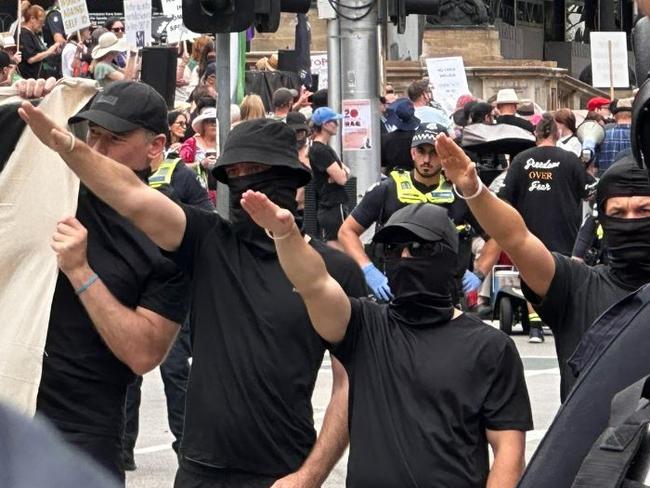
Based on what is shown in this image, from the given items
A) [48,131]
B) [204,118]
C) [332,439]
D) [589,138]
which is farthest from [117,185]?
[589,138]

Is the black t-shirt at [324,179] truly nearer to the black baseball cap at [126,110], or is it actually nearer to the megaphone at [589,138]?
the megaphone at [589,138]

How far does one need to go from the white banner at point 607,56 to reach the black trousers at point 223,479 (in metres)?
21.7

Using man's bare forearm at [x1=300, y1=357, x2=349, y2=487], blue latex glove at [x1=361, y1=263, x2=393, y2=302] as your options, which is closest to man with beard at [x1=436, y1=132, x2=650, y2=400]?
man's bare forearm at [x1=300, y1=357, x2=349, y2=487]

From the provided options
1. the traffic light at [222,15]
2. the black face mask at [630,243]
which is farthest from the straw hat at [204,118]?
the black face mask at [630,243]

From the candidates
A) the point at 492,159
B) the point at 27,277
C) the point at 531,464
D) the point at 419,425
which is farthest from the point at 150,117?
the point at 492,159

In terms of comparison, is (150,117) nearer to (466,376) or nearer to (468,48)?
(466,376)

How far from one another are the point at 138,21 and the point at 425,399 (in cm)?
1452

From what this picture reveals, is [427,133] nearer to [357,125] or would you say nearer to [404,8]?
[357,125]

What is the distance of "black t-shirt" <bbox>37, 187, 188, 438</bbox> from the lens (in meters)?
5.31

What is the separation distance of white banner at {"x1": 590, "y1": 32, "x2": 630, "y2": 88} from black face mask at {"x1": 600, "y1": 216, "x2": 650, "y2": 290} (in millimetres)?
21471

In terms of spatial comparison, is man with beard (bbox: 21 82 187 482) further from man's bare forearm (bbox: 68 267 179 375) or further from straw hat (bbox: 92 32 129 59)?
straw hat (bbox: 92 32 129 59)

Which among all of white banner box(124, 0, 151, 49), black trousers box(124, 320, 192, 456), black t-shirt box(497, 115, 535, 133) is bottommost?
black trousers box(124, 320, 192, 456)

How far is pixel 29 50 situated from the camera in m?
21.7

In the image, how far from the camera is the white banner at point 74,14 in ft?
63.4
